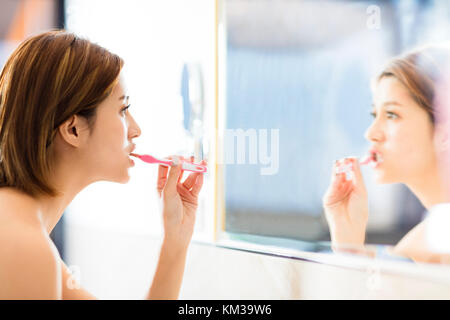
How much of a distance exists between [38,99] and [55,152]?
96 millimetres

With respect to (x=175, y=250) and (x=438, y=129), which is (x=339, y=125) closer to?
(x=438, y=129)

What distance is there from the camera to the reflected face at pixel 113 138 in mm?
741

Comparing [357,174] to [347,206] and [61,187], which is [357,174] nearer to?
[347,206]

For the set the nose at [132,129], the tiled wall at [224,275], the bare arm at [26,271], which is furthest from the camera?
the nose at [132,129]

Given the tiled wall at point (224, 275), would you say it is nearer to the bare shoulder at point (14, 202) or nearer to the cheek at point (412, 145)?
the cheek at point (412, 145)

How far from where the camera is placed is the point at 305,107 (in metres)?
0.78

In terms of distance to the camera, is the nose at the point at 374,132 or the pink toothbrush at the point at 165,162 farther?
the pink toothbrush at the point at 165,162

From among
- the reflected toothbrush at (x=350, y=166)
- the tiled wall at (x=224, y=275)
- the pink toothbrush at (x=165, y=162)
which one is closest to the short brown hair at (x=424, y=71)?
the reflected toothbrush at (x=350, y=166)

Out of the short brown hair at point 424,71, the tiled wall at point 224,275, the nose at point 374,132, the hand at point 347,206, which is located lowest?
the tiled wall at point 224,275

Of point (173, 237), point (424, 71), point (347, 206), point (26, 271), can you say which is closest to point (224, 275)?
point (173, 237)

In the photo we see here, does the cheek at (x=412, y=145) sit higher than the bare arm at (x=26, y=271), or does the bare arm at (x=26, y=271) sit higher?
the cheek at (x=412, y=145)

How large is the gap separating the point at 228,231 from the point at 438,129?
468 mm
